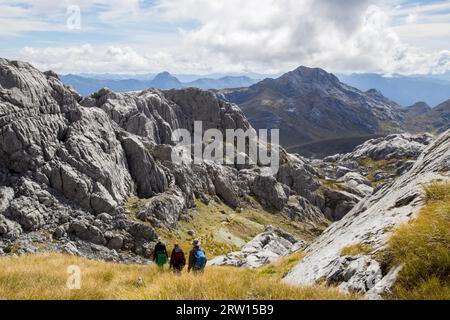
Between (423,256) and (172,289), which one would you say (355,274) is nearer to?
(423,256)

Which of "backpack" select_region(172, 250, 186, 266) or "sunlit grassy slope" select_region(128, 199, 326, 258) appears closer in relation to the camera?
"backpack" select_region(172, 250, 186, 266)

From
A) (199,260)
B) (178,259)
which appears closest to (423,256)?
(199,260)

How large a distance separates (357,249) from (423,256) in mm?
3807

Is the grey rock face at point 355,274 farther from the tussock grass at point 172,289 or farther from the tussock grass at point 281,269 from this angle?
the tussock grass at point 281,269

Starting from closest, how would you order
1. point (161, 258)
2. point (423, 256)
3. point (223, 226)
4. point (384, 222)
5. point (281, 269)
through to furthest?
point (423, 256)
point (384, 222)
point (161, 258)
point (281, 269)
point (223, 226)

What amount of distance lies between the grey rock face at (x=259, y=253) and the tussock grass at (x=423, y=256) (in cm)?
3057

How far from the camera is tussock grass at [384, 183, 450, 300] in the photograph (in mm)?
10602

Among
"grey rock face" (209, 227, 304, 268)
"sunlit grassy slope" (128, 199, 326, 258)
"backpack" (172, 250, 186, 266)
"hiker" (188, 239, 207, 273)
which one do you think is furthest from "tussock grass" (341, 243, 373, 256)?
"sunlit grassy slope" (128, 199, 326, 258)

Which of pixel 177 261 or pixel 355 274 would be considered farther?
pixel 177 261

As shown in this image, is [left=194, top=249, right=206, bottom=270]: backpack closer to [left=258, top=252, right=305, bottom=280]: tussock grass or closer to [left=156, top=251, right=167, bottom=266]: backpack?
[left=156, top=251, right=167, bottom=266]: backpack

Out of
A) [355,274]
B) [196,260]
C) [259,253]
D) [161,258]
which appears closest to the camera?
[355,274]

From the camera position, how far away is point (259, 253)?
53.2 meters

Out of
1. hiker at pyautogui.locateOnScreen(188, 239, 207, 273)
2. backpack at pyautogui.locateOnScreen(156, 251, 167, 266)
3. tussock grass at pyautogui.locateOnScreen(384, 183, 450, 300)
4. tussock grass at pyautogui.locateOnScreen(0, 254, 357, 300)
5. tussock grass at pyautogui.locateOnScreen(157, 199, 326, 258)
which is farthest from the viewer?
tussock grass at pyautogui.locateOnScreen(157, 199, 326, 258)

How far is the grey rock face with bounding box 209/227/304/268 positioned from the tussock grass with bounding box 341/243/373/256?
27.6 meters
